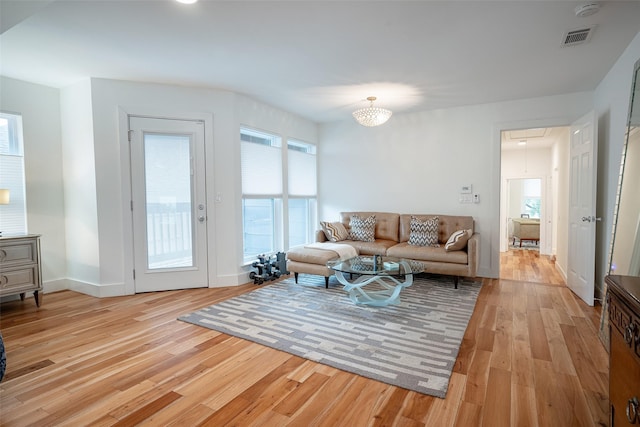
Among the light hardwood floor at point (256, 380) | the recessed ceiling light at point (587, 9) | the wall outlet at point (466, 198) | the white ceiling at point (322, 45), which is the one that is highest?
the white ceiling at point (322, 45)

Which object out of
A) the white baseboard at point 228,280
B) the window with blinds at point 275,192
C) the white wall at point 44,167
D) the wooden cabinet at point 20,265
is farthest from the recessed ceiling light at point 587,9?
the white wall at point 44,167

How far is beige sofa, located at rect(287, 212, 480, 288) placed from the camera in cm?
401

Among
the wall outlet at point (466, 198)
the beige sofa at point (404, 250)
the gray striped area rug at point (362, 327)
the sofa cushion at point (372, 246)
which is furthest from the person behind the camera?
the wall outlet at point (466, 198)

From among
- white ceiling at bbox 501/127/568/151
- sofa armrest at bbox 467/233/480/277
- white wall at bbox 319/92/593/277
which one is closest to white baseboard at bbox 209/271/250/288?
white wall at bbox 319/92/593/277

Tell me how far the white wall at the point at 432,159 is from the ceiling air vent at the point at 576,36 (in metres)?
1.75

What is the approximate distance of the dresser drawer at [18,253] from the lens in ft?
10.7

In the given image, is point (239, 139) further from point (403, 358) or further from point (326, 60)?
point (403, 358)

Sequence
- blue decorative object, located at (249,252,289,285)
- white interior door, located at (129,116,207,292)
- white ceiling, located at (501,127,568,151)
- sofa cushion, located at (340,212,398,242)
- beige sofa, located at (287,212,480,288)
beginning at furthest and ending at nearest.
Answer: white ceiling, located at (501,127,568,151)
sofa cushion, located at (340,212,398,242)
blue decorative object, located at (249,252,289,285)
beige sofa, located at (287,212,480,288)
white interior door, located at (129,116,207,292)

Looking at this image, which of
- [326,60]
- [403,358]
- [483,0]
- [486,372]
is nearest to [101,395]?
[403,358]

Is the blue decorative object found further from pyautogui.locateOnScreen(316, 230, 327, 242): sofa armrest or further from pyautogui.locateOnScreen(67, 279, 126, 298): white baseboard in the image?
pyautogui.locateOnScreen(67, 279, 126, 298): white baseboard

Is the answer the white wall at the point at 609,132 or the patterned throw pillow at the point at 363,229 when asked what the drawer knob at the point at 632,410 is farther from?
the patterned throw pillow at the point at 363,229

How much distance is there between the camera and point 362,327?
9.32 ft

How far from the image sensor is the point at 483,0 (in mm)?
2182

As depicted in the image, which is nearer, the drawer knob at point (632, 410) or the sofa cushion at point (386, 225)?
the drawer knob at point (632, 410)
